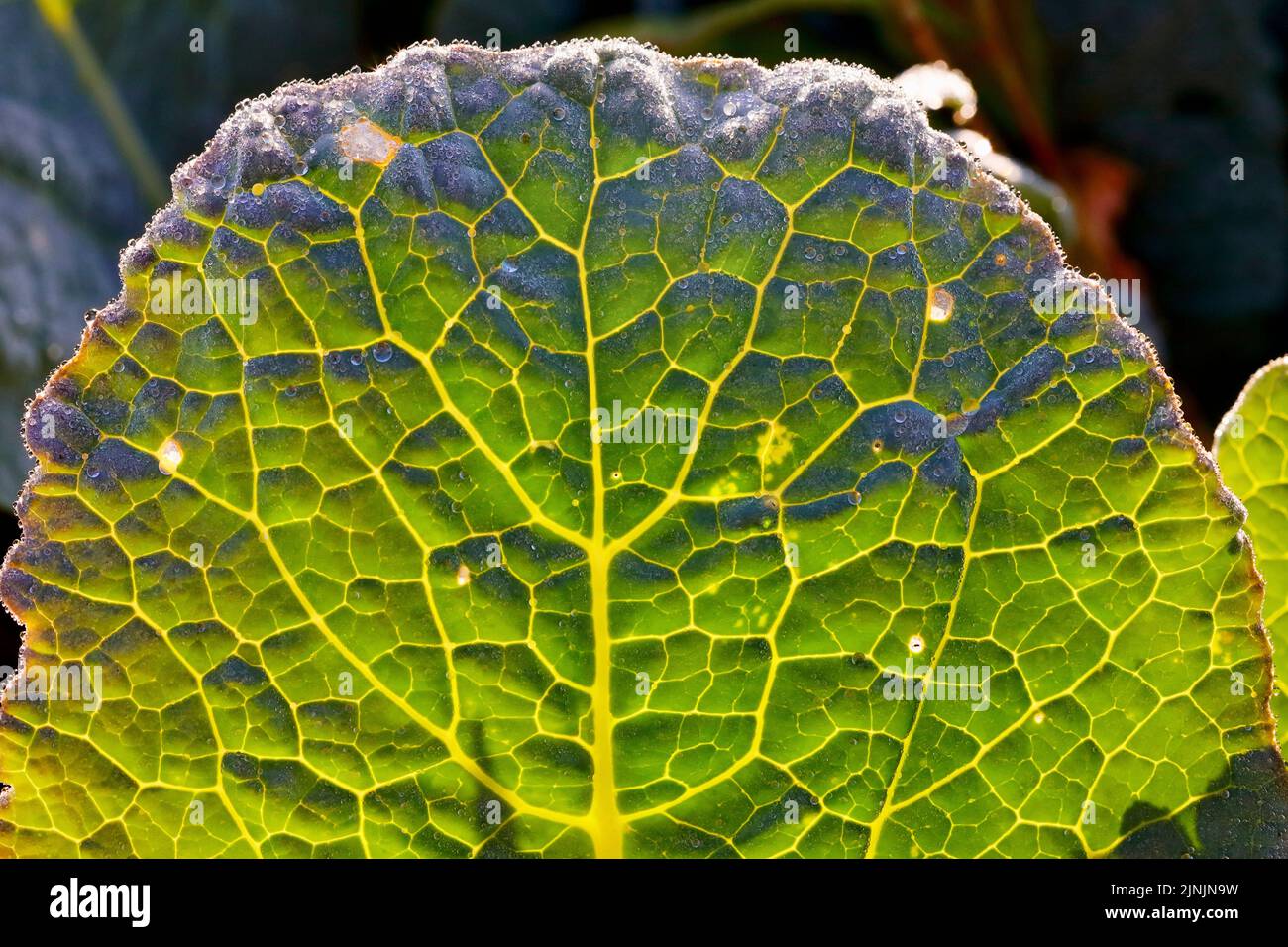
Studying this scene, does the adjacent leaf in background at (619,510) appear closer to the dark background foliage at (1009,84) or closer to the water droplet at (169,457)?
the water droplet at (169,457)

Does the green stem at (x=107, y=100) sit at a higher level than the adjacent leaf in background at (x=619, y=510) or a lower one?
higher

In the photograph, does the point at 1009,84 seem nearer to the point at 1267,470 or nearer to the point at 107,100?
the point at 1267,470

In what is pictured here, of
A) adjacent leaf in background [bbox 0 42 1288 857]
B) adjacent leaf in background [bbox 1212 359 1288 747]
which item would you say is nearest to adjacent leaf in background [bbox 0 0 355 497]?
adjacent leaf in background [bbox 0 42 1288 857]

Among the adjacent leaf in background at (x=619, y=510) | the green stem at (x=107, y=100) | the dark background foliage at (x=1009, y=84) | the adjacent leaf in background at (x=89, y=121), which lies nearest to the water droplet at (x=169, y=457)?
the adjacent leaf in background at (x=619, y=510)

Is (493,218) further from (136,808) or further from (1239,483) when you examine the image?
(1239,483)

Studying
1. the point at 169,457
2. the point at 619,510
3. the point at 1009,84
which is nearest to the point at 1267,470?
the point at 619,510

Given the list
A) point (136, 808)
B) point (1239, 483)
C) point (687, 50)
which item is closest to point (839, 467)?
point (1239, 483)

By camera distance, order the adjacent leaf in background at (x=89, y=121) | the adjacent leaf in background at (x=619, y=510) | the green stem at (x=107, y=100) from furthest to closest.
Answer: the green stem at (x=107, y=100), the adjacent leaf in background at (x=89, y=121), the adjacent leaf in background at (x=619, y=510)
